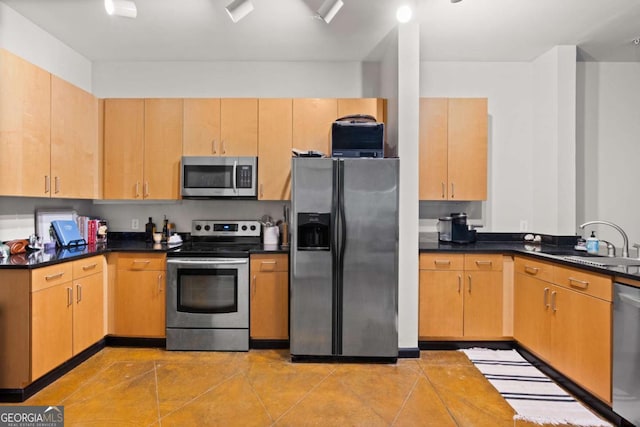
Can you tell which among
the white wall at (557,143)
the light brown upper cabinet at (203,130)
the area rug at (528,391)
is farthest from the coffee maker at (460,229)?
the light brown upper cabinet at (203,130)

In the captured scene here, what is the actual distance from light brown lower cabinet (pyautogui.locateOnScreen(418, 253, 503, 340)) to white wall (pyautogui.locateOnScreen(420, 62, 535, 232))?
2.37 feet

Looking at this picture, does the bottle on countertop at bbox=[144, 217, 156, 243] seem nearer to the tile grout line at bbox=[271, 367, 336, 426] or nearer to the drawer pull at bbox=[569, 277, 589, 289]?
the tile grout line at bbox=[271, 367, 336, 426]

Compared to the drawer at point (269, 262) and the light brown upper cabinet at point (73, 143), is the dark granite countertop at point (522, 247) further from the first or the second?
the light brown upper cabinet at point (73, 143)

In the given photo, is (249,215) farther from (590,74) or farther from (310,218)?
Answer: (590,74)

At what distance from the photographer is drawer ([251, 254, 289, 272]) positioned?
3180mm

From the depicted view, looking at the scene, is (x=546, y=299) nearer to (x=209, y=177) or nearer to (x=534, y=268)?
(x=534, y=268)

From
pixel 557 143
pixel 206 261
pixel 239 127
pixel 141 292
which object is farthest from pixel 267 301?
pixel 557 143

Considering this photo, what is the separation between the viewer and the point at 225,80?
3.75m

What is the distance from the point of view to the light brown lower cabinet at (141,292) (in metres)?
3.17

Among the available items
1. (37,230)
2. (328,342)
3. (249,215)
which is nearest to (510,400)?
(328,342)

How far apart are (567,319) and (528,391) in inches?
22.6

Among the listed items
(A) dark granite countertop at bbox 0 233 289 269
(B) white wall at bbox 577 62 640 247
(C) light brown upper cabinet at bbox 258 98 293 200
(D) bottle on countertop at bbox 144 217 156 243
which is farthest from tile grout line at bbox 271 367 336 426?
(B) white wall at bbox 577 62 640 247

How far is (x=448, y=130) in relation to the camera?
339 centimetres

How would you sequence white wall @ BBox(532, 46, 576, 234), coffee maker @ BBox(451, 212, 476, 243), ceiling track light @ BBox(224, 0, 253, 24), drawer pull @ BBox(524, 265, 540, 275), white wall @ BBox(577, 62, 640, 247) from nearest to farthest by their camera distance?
1. ceiling track light @ BBox(224, 0, 253, 24)
2. drawer pull @ BBox(524, 265, 540, 275)
3. white wall @ BBox(532, 46, 576, 234)
4. coffee maker @ BBox(451, 212, 476, 243)
5. white wall @ BBox(577, 62, 640, 247)
